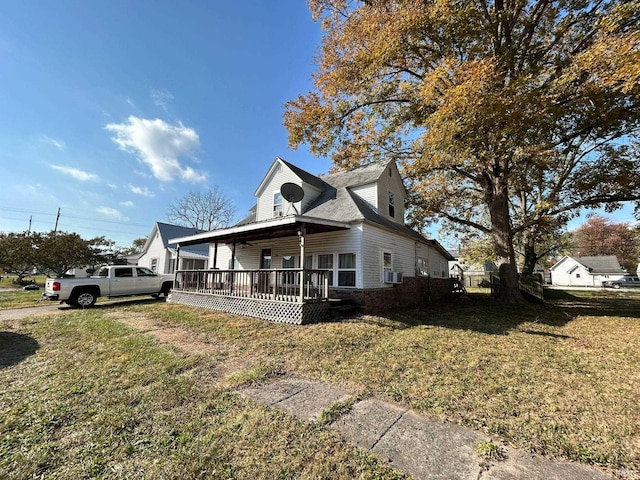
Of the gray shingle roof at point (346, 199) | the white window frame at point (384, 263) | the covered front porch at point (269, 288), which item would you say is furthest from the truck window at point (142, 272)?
the white window frame at point (384, 263)

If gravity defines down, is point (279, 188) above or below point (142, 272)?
above

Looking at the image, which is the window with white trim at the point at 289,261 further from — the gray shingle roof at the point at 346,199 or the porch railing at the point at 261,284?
the gray shingle roof at the point at 346,199

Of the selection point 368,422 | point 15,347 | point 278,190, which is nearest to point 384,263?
point 278,190

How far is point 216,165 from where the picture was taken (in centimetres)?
2736

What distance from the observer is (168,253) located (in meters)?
23.2

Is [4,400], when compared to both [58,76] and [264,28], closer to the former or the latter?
[58,76]

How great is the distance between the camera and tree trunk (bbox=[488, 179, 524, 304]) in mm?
13523

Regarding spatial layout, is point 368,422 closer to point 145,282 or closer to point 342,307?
point 342,307

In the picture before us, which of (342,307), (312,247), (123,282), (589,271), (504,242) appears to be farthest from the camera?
(589,271)

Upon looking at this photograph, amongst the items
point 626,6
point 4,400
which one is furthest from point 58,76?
point 626,6

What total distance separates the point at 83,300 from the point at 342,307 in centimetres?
1179

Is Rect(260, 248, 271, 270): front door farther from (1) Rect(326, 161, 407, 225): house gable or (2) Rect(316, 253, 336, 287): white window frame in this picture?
(1) Rect(326, 161, 407, 225): house gable

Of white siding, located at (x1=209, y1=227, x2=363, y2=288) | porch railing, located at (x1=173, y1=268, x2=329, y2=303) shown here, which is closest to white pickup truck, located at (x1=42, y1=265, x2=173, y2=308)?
porch railing, located at (x1=173, y1=268, x2=329, y2=303)

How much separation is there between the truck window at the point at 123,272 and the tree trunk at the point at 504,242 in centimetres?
1878
